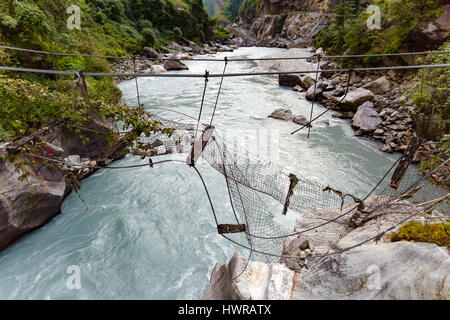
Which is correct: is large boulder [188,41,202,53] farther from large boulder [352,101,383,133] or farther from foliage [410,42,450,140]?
foliage [410,42,450,140]

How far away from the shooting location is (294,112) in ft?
40.0

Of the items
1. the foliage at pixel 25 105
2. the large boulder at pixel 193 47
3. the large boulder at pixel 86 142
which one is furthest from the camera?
the large boulder at pixel 193 47

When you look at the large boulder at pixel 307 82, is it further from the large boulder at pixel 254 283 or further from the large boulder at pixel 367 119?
the large boulder at pixel 254 283

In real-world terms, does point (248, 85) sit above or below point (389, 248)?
above

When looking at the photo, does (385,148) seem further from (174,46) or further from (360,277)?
(174,46)

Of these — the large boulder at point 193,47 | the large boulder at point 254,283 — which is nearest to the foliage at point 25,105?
the large boulder at point 254,283

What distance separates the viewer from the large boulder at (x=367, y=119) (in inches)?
377

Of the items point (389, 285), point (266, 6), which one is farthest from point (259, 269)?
point (266, 6)

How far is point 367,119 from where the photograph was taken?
9891 millimetres

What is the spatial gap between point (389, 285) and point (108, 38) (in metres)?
24.7

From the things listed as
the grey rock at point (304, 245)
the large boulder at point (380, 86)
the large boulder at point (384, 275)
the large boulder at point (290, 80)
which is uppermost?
the large boulder at point (290, 80)

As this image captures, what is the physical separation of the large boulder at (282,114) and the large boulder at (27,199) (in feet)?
31.0

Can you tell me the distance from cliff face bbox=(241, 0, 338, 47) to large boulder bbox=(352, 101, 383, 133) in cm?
2972
